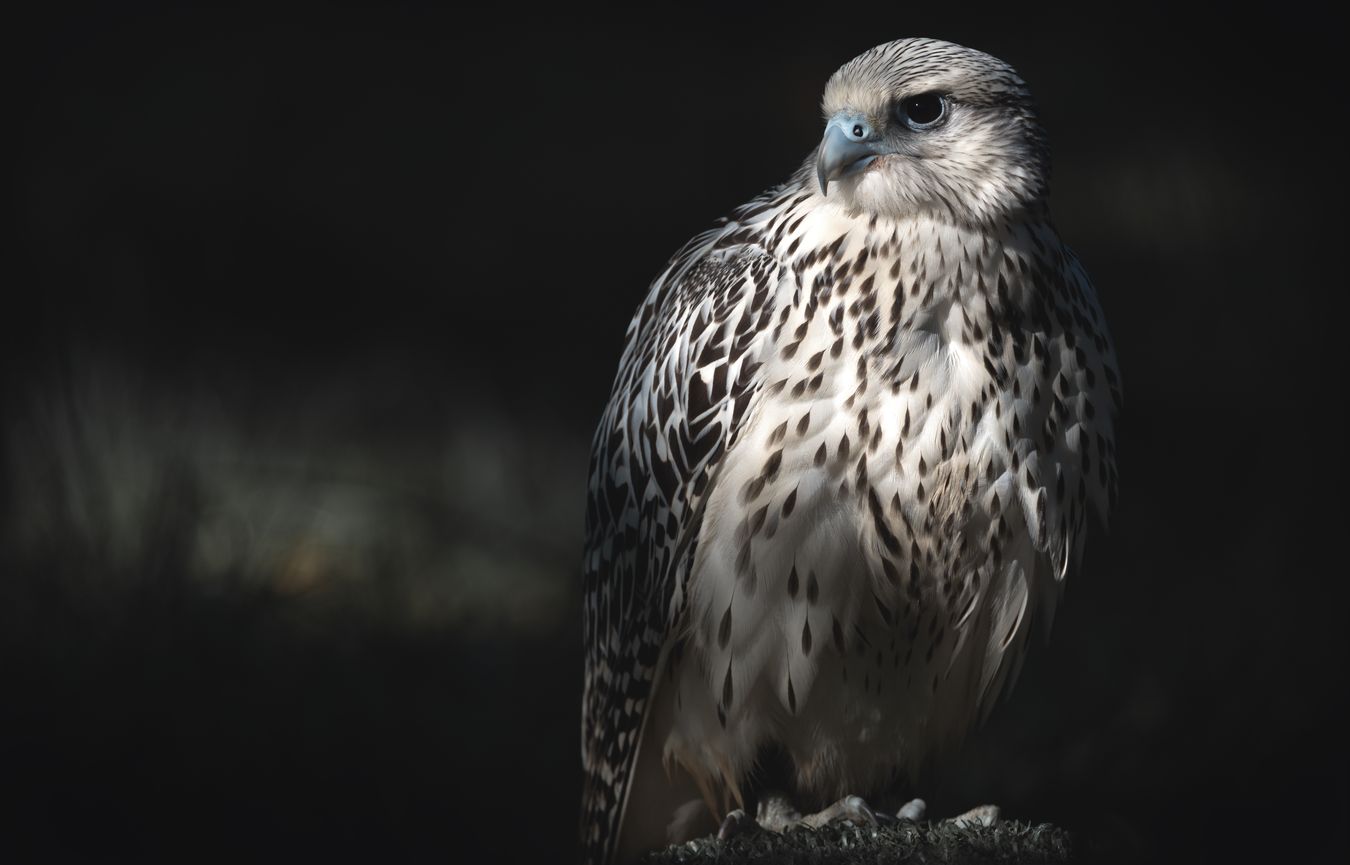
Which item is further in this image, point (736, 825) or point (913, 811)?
point (913, 811)

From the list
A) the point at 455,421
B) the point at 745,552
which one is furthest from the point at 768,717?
the point at 455,421

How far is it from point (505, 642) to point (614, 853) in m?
1.35

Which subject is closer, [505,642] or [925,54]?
[925,54]

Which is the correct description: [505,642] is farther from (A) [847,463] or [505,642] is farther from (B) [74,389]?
(A) [847,463]

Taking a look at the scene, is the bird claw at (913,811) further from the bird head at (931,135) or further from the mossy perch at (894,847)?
the bird head at (931,135)

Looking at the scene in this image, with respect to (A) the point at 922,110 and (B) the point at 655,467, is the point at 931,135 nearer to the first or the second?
(A) the point at 922,110

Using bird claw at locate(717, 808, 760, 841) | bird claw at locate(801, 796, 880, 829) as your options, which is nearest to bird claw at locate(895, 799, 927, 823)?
bird claw at locate(801, 796, 880, 829)

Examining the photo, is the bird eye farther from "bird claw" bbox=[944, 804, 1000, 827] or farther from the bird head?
"bird claw" bbox=[944, 804, 1000, 827]

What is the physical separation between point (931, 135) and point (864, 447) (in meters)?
0.45

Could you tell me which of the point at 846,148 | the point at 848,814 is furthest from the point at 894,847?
the point at 846,148

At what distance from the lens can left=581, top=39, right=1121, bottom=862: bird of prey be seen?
199 centimetres

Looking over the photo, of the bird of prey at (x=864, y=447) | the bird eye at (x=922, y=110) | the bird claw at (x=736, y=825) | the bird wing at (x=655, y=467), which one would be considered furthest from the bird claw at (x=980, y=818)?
the bird eye at (x=922, y=110)

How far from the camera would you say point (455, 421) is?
162 inches

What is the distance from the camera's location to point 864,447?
78.2 inches
